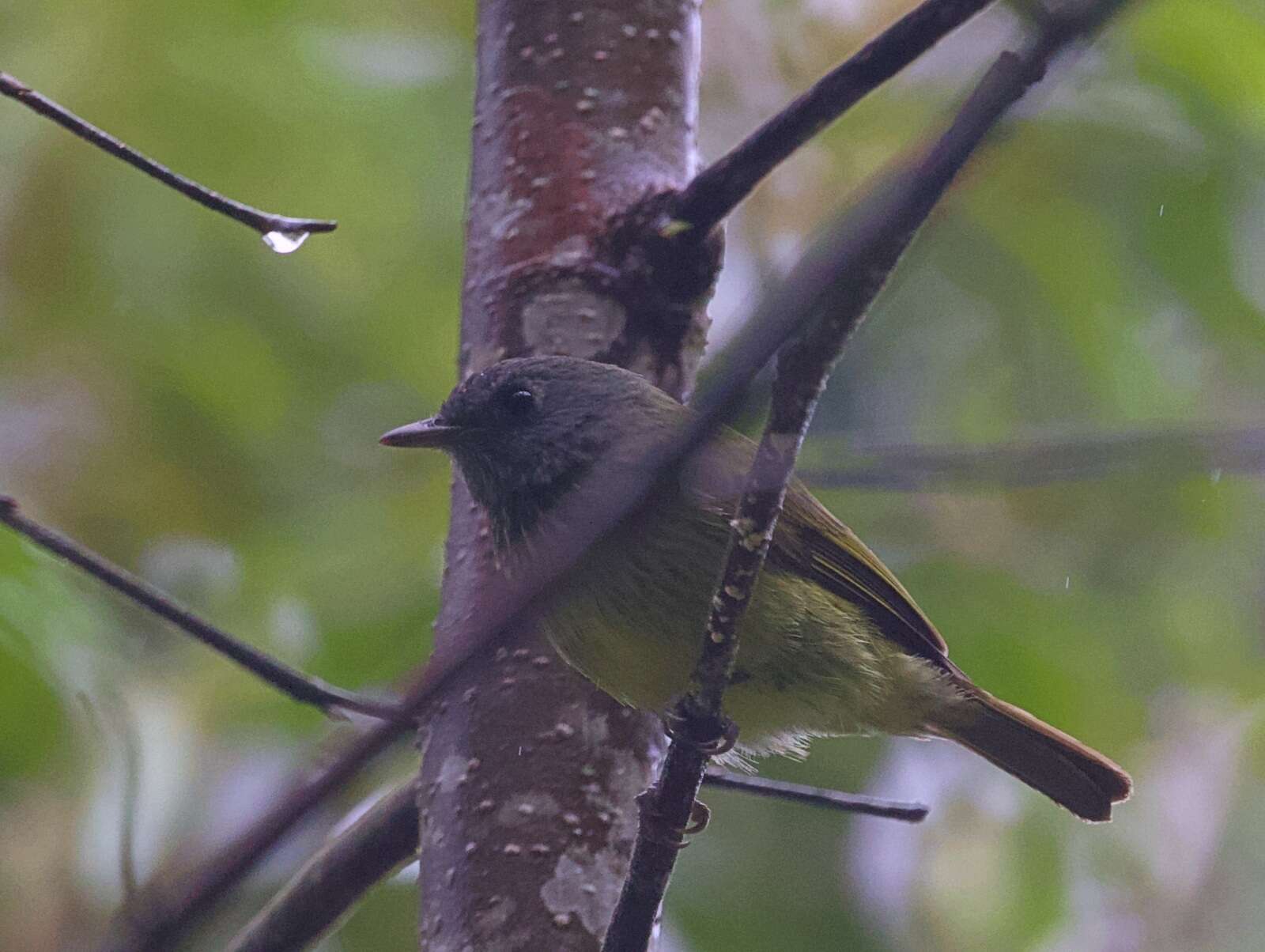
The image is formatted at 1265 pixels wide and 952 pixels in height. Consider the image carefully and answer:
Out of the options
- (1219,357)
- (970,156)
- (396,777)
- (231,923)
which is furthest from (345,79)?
(970,156)

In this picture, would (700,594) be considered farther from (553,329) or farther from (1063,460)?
(1063,460)

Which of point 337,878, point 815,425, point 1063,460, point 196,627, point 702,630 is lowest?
point 337,878

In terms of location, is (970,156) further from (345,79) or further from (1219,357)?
(1219,357)

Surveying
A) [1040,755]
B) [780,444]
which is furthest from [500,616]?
[1040,755]

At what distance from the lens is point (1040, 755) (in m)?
3.56

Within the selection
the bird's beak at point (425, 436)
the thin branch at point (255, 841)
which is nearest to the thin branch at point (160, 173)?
the thin branch at point (255, 841)

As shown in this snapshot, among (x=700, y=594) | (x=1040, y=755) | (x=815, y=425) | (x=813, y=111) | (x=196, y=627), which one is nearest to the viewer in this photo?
(x=196, y=627)

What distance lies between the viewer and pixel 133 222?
14.6 feet

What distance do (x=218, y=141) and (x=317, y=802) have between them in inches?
140

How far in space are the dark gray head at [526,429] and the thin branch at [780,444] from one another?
1.11 metres

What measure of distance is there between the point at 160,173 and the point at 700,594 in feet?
4.54

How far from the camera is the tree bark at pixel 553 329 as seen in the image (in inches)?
101

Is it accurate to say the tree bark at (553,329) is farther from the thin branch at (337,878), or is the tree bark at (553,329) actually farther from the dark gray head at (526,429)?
the thin branch at (337,878)

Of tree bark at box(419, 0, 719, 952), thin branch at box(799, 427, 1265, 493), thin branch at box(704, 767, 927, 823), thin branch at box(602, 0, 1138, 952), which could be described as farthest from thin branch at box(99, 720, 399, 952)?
thin branch at box(704, 767, 927, 823)
